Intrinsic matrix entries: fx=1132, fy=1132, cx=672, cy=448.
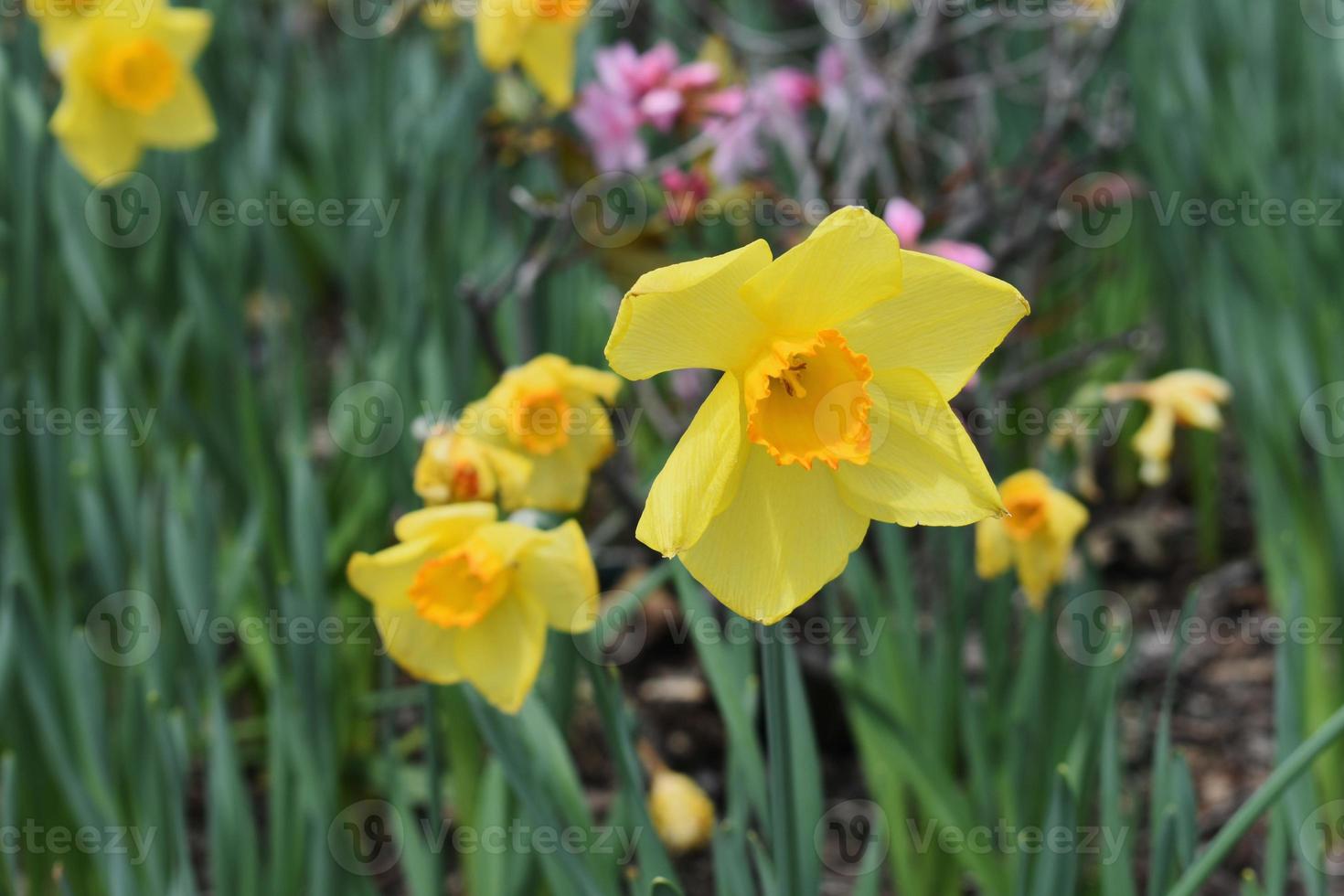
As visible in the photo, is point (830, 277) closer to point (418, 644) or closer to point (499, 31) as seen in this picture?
point (418, 644)

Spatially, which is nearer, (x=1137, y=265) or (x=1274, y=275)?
(x=1274, y=275)

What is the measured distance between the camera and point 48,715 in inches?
59.6

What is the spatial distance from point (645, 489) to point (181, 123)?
136 cm

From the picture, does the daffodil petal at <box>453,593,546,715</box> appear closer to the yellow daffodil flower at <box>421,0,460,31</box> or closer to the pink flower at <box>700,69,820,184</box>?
the pink flower at <box>700,69,820,184</box>

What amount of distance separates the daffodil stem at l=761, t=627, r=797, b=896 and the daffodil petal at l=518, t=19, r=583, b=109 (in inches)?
53.0

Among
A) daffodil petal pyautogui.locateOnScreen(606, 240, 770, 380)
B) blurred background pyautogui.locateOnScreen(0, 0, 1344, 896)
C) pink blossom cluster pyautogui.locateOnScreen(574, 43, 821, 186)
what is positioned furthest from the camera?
pink blossom cluster pyautogui.locateOnScreen(574, 43, 821, 186)

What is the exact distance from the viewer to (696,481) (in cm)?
82

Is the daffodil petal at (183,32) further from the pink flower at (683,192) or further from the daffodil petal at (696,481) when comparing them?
the daffodil petal at (696,481)

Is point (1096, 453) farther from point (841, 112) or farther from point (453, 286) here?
point (453, 286)

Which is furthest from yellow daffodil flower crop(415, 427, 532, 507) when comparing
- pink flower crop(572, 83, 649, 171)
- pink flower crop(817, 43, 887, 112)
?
pink flower crop(817, 43, 887, 112)

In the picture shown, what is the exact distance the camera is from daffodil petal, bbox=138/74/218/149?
7.79 feet

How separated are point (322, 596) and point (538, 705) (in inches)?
15.3

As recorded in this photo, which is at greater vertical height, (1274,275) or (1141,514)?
(1274,275)

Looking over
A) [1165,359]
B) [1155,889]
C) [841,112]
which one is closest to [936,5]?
[841,112]
